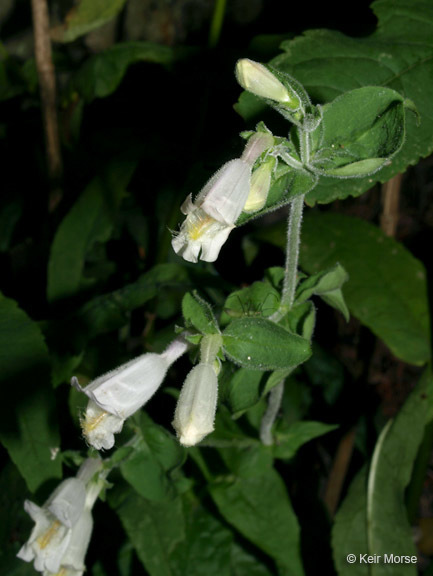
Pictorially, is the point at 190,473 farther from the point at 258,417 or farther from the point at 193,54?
the point at 193,54

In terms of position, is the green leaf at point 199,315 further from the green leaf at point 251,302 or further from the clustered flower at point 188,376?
the green leaf at point 251,302

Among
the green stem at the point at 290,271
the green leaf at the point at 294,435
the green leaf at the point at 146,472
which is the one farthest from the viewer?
the green leaf at the point at 294,435

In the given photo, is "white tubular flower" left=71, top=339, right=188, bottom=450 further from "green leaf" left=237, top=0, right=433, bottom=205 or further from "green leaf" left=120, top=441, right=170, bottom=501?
"green leaf" left=237, top=0, right=433, bottom=205

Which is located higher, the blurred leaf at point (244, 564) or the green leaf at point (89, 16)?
the green leaf at point (89, 16)

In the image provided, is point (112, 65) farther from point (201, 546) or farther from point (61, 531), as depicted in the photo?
point (201, 546)

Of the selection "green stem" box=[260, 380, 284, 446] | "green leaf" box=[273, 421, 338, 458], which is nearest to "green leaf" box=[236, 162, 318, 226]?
"green stem" box=[260, 380, 284, 446]
